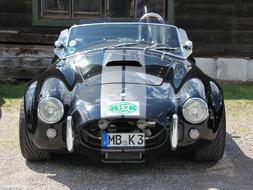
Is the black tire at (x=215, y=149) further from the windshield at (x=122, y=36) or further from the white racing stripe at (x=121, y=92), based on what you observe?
the windshield at (x=122, y=36)

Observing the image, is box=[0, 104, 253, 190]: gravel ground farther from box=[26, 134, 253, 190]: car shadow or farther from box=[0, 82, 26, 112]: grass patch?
box=[0, 82, 26, 112]: grass patch

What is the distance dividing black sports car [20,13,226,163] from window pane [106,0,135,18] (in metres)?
5.11

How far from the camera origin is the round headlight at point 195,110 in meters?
4.77

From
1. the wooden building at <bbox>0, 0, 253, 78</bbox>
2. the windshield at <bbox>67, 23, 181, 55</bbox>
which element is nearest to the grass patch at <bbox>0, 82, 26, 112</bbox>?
the wooden building at <bbox>0, 0, 253, 78</bbox>

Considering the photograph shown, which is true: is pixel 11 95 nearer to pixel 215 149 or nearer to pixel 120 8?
pixel 120 8

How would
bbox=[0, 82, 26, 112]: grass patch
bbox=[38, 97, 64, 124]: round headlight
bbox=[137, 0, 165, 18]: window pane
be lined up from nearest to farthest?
bbox=[38, 97, 64, 124]: round headlight < bbox=[0, 82, 26, 112]: grass patch < bbox=[137, 0, 165, 18]: window pane

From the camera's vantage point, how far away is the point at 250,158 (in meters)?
5.48

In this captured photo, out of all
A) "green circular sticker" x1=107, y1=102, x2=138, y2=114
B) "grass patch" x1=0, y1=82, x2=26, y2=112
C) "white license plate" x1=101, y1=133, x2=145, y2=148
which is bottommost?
"grass patch" x1=0, y1=82, x2=26, y2=112

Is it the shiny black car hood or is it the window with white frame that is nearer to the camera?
the shiny black car hood

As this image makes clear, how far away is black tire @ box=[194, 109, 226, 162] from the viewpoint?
5.13 m

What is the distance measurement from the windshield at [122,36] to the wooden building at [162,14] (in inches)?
172

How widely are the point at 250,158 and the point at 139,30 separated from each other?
74.0 inches

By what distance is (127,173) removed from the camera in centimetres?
493

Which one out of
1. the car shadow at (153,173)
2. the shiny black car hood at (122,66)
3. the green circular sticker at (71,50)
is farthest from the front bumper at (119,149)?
the green circular sticker at (71,50)
